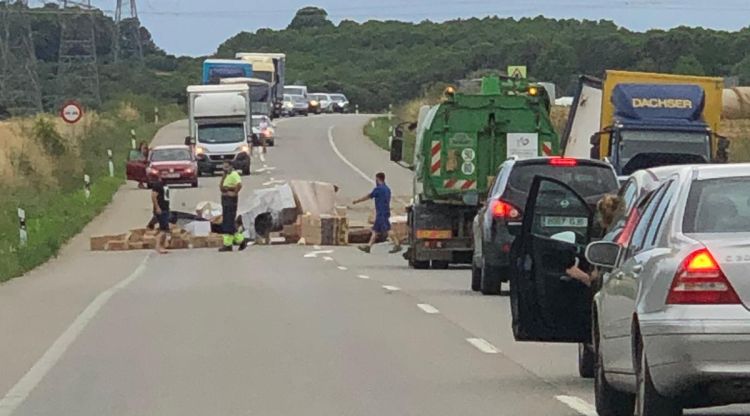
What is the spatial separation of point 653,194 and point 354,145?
68423 millimetres

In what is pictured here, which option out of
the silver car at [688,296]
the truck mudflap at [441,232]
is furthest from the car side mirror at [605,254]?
the truck mudflap at [441,232]

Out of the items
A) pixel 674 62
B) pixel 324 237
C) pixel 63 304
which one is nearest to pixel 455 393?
pixel 63 304

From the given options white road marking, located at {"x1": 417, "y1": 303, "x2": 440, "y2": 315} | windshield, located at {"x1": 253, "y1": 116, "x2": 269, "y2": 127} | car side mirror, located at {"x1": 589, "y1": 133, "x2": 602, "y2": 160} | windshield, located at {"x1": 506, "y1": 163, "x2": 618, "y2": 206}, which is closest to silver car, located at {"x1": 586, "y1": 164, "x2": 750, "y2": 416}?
white road marking, located at {"x1": 417, "y1": 303, "x2": 440, "y2": 315}

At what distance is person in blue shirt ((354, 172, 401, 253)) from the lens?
34.8m

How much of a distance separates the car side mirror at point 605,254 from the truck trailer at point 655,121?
17.4m

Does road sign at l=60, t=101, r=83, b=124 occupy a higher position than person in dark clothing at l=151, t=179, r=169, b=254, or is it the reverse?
road sign at l=60, t=101, r=83, b=124

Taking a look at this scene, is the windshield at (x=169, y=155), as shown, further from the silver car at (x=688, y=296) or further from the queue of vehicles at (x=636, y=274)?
the silver car at (x=688, y=296)

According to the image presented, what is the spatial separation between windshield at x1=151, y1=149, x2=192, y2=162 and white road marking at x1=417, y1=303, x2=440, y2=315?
34.4 meters

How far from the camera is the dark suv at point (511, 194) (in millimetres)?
21078

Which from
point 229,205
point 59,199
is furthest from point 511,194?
point 59,199

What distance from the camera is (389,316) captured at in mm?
19578

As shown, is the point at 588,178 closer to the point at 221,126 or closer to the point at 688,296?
the point at 688,296

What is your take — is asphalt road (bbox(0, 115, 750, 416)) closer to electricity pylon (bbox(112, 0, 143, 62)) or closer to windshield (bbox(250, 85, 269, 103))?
windshield (bbox(250, 85, 269, 103))

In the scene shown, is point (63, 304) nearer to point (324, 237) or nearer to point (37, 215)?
point (324, 237)
